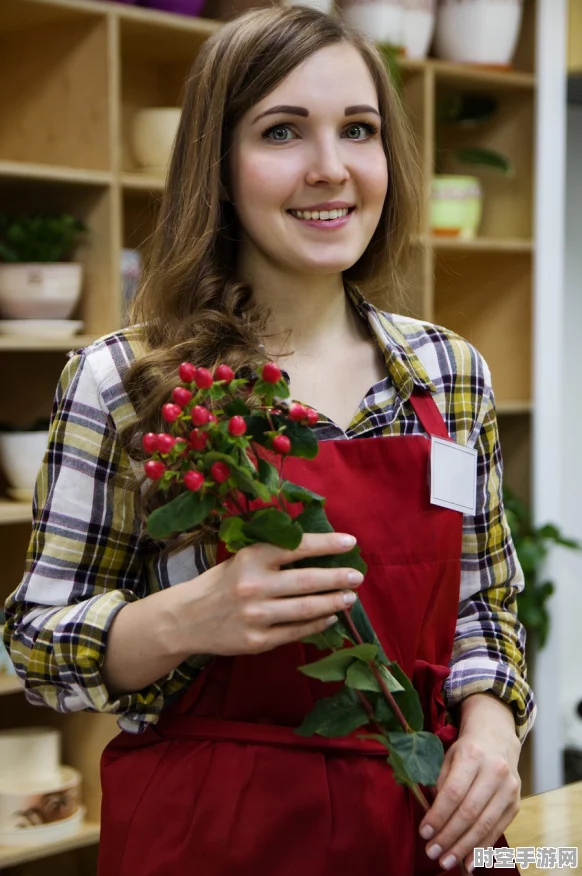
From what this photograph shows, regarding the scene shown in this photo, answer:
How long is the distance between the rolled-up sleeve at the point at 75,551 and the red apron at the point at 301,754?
0.07 meters

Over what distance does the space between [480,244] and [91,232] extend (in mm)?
1118

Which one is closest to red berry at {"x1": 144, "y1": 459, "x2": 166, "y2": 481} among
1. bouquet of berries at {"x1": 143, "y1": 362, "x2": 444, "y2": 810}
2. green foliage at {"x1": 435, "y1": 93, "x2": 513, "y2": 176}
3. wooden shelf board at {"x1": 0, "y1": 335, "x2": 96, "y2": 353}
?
bouquet of berries at {"x1": 143, "y1": 362, "x2": 444, "y2": 810}

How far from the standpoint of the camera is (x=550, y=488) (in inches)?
129

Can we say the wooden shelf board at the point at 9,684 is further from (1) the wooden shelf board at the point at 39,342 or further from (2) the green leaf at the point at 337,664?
(2) the green leaf at the point at 337,664

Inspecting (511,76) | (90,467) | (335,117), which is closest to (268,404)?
(90,467)

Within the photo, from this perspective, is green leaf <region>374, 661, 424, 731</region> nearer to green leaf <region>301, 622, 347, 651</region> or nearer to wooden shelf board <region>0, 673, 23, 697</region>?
green leaf <region>301, 622, 347, 651</region>

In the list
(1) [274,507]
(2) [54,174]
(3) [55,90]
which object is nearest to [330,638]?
(1) [274,507]

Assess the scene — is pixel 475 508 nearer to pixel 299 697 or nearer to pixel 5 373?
pixel 299 697

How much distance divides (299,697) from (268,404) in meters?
0.36

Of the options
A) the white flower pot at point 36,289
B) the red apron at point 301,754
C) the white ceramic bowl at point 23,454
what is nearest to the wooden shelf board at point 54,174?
the white flower pot at point 36,289

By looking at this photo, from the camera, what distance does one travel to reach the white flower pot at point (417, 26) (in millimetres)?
2918

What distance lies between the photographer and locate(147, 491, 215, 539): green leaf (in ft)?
2.66

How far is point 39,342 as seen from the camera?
2389 mm

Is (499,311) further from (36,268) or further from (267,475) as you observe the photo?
(267,475)
